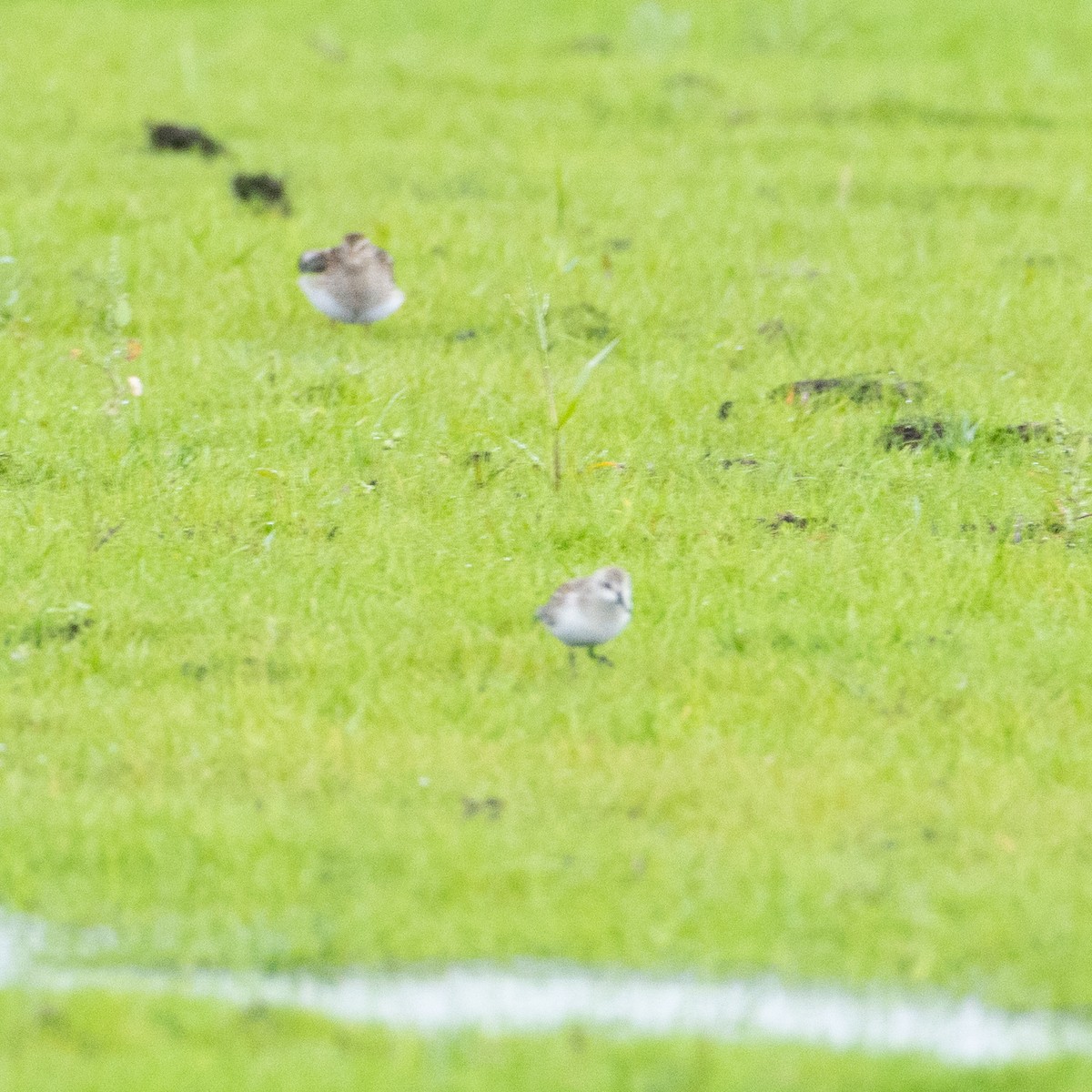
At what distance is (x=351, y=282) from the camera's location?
9.56 meters

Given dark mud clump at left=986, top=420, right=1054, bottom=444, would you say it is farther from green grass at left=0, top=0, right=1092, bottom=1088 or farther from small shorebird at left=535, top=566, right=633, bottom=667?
small shorebird at left=535, top=566, right=633, bottom=667

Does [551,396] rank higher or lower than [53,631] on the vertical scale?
higher

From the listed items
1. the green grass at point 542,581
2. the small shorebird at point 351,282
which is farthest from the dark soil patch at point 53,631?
the small shorebird at point 351,282

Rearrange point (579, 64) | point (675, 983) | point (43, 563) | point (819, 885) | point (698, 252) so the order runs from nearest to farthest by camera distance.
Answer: point (675, 983) < point (819, 885) < point (43, 563) < point (698, 252) < point (579, 64)

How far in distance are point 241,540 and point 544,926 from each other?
3018 mm

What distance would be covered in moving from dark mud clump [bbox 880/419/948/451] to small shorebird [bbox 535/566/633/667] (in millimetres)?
2580

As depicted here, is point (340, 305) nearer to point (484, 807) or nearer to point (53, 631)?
point (53, 631)

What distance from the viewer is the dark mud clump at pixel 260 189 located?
12336 mm

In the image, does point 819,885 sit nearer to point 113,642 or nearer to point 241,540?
point 113,642

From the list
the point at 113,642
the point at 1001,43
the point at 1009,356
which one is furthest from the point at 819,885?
the point at 1001,43

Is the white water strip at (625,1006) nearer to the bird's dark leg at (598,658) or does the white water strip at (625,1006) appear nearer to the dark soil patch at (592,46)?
the bird's dark leg at (598,658)

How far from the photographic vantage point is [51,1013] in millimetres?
4184

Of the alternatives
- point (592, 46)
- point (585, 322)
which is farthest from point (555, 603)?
point (592, 46)

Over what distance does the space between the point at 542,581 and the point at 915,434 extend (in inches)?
90.6
